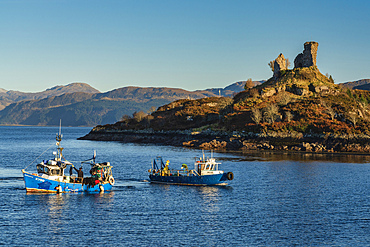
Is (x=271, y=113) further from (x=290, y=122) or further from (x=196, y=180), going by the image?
(x=196, y=180)

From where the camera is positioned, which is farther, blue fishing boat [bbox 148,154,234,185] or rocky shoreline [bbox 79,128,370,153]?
rocky shoreline [bbox 79,128,370,153]

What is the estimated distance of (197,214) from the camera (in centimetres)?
4859

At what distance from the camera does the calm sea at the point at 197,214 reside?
39156 mm

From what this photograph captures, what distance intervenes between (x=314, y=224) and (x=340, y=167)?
163ft

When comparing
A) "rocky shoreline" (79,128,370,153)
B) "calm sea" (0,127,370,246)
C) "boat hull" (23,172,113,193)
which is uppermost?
"rocky shoreline" (79,128,370,153)

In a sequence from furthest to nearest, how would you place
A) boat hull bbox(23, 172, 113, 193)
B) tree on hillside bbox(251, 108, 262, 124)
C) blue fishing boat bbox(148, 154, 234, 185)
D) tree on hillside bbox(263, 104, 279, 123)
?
tree on hillside bbox(263, 104, 279, 123)
tree on hillside bbox(251, 108, 262, 124)
blue fishing boat bbox(148, 154, 234, 185)
boat hull bbox(23, 172, 113, 193)

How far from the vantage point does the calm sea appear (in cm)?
3916

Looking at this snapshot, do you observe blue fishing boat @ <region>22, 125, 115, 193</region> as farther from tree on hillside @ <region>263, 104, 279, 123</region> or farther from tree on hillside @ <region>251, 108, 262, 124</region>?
tree on hillside @ <region>263, 104, 279, 123</region>

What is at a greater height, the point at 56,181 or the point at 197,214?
the point at 56,181

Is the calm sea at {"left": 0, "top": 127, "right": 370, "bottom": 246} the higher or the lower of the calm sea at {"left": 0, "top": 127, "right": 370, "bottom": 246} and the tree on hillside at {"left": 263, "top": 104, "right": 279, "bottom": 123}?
the lower

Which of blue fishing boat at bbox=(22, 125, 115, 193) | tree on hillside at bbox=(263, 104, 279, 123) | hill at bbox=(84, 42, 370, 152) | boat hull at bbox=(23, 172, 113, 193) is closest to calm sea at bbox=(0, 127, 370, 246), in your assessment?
boat hull at bbox=(23, 172, 113, 193)

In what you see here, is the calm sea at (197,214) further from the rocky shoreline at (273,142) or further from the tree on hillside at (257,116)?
the tree on hillside at (257,116)

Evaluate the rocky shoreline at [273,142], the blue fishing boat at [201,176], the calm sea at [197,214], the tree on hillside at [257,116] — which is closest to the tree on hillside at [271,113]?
the tree on hillside at [257,116]

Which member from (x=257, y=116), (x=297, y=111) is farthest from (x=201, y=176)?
(x=297, y=111)
